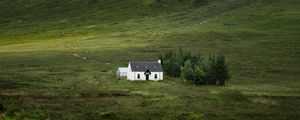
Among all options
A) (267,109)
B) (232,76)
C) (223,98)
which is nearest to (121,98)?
(223,98)

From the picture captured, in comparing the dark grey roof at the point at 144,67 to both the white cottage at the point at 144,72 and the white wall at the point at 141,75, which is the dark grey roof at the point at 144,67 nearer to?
the white cottage at the point at 144,72

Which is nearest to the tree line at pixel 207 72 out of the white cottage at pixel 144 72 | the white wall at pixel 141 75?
the white wall at pixel 141 75

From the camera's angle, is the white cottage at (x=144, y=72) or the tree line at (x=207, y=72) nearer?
the tree line at (x=207, y=72)

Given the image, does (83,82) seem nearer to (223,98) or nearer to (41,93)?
→ (41,93)

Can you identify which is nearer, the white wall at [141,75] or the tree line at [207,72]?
the tree line at [207,72]

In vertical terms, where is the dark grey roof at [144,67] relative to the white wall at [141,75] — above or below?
above

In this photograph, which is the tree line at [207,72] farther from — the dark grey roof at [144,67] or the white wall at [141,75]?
the dark grey roof at [144,67]

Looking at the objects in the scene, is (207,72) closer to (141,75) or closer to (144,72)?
(144,72)

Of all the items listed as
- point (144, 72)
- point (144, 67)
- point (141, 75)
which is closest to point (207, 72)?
point (144, 72)

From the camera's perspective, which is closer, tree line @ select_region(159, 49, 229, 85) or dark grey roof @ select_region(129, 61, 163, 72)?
tree line @ select_region(159, 49, 229, 85)

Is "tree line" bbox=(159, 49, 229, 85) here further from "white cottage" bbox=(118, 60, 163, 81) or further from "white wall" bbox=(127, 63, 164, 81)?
"white cottage" bbox=(118, 60, 163, 81)

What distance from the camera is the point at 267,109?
293 ft

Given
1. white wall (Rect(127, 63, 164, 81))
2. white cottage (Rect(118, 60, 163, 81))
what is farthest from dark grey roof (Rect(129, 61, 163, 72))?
white wall (Rect(127, 63, 164, 81))

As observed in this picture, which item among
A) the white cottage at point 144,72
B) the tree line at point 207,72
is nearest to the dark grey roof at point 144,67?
the white cottage at point 144,72
